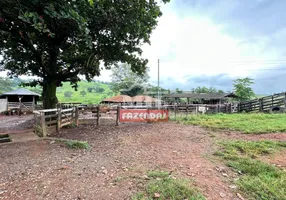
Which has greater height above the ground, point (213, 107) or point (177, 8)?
point (177, 8)

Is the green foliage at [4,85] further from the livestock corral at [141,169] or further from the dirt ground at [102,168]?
the dirt ground at [102,168]

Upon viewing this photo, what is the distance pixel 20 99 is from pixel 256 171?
2277 centimetres

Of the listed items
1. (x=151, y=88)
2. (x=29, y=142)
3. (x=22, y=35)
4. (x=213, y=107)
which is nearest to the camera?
(x=29, y=142)

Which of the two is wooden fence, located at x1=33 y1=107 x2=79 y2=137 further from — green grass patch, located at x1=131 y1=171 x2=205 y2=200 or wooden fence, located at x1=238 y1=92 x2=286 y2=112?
wooden fence, located at x1=238 y1=92 x2=286 y2=112

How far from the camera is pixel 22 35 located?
22.6ft

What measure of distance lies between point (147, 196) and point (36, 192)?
5.86 ft

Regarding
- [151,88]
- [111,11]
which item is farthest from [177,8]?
[151,88]

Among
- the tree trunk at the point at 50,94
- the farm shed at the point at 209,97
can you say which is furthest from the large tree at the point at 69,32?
Result: the farm shed at the point at 209,97

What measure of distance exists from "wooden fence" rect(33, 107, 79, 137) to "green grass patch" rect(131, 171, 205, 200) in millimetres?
5138

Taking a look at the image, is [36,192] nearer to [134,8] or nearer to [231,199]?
[231,199]

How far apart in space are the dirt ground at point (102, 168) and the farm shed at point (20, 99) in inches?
644

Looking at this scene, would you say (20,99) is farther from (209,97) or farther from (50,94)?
(209,97)

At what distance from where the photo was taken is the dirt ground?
9.53ft

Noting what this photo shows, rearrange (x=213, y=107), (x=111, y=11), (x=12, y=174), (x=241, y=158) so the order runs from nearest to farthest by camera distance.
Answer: (x=12, y=174) → (x=241, y=158) → (x=111, y=11) → (x=213, y=107)
